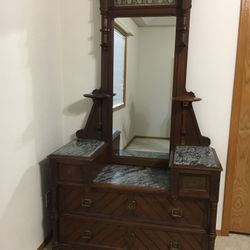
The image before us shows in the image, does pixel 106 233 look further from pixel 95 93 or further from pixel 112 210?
pixel 95 93

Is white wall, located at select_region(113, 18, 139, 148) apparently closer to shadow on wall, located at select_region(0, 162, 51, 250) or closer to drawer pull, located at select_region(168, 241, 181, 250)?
shadow on wall, located at select_region(0, 162, 51, 250)

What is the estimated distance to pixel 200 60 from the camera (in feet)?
6.70

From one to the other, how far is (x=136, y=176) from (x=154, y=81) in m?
0.76

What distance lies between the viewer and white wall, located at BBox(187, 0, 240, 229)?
1.97 metres


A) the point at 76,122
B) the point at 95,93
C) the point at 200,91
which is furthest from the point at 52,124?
the point at 200,91

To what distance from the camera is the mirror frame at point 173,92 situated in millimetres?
1975

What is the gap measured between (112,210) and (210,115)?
1034 millimetres

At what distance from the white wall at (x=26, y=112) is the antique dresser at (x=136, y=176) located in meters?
0.17

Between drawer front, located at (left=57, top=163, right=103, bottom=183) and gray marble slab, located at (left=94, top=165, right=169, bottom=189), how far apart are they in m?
0.10

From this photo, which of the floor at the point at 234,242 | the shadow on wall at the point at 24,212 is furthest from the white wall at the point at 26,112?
the floor at the point at 234,242

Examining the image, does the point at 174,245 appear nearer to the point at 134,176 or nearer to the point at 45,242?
the point at 134,176

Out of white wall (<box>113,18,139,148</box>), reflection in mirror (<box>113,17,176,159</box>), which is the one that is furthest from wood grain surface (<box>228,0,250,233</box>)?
white wall (<box>113,18,139,148</box>)

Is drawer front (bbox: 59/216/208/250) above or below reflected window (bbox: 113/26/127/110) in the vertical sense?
below

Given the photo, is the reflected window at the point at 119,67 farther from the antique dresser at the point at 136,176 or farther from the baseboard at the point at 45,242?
the baseboard at the point at 45,242
